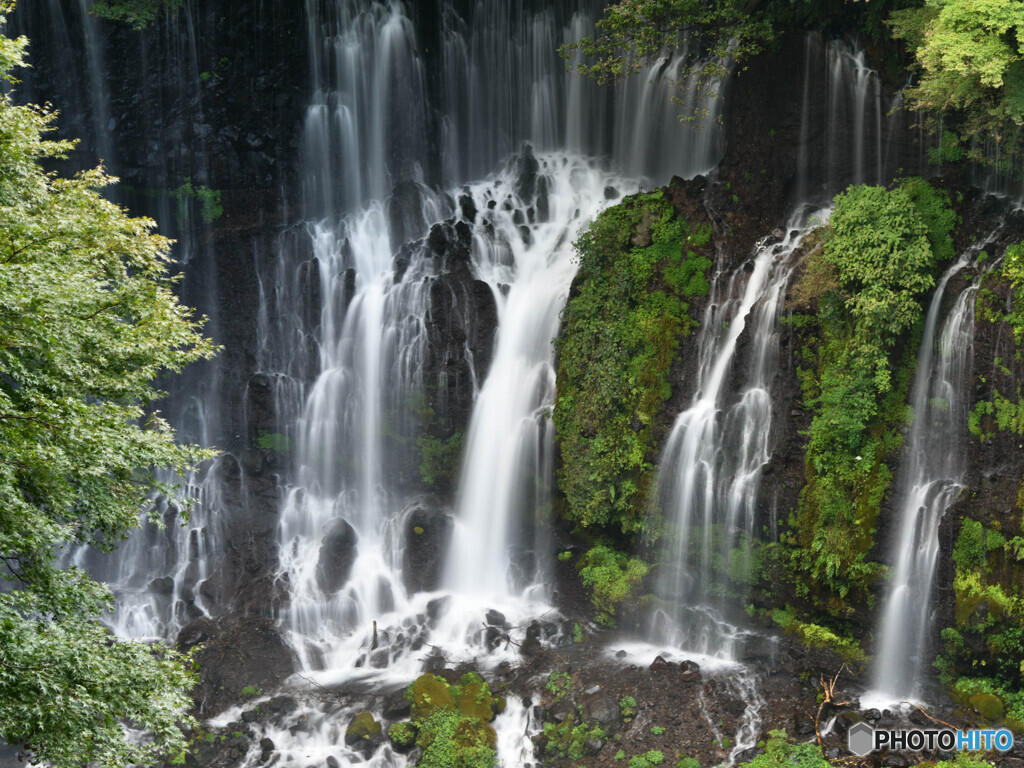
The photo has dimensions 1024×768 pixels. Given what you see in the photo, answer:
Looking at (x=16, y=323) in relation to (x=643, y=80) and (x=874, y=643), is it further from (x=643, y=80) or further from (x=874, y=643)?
(x=643, y=80)

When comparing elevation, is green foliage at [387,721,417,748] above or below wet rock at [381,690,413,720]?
below

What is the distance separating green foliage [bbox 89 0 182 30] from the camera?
18828 millimetres

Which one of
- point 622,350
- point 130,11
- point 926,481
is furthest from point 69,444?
point 130,11

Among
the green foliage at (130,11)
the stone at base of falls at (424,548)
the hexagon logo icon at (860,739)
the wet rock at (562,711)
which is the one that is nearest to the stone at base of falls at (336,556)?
the stone at base of falls at (424,548)

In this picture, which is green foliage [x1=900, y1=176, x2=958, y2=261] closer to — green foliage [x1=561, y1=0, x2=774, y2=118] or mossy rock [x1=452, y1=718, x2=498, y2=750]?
green foliage [x1=561, y1=0, x2=774, y2=118]

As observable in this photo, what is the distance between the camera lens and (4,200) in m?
7.98

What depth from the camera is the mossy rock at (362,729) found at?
12.9m

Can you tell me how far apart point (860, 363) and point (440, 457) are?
8985 mm

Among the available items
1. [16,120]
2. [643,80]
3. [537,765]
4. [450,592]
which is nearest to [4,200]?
[16,120]

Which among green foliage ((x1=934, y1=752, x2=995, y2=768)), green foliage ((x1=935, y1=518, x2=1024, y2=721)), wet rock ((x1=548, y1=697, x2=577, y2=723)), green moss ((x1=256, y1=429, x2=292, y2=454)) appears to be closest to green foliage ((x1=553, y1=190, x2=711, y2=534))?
wet rock ((x1=548, y1=697, x2=577, y2=723))

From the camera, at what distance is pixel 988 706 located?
1102 centimetres

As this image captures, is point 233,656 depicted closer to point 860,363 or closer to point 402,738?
point 402,738

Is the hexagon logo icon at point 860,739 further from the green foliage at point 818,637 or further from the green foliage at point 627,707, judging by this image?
the green foliage at point 627,707

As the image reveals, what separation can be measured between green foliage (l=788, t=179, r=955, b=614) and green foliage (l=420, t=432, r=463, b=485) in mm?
7430
